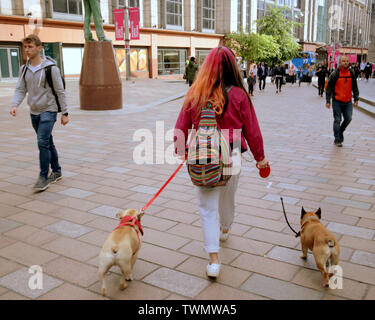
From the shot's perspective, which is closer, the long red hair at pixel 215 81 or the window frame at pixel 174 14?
the long red hair at pixel 215 81

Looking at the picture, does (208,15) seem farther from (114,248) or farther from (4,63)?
(114,248)

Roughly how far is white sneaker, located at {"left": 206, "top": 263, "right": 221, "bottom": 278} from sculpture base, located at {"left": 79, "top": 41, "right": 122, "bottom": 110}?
34.5 feet

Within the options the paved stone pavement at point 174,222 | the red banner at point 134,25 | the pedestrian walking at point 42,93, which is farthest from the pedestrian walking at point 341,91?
the red banner at point 134,25

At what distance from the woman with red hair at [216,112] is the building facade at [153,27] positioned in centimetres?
2499

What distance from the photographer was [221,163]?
Result: 9.12 ft

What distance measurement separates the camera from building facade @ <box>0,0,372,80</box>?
28.3 m

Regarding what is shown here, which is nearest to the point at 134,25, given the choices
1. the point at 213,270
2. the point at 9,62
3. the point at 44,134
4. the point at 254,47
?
the point at 9,62

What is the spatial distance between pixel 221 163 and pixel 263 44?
3843 cm

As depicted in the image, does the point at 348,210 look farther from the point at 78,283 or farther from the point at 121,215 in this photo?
the point at 78,283

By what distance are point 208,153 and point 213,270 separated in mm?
892

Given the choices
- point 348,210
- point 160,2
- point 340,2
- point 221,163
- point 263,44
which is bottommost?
point 348,210

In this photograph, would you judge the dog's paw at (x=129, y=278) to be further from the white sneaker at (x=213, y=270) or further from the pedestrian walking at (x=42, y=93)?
the pedestrian walking at (x=42, y=93)

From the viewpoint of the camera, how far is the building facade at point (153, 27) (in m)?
28.3
